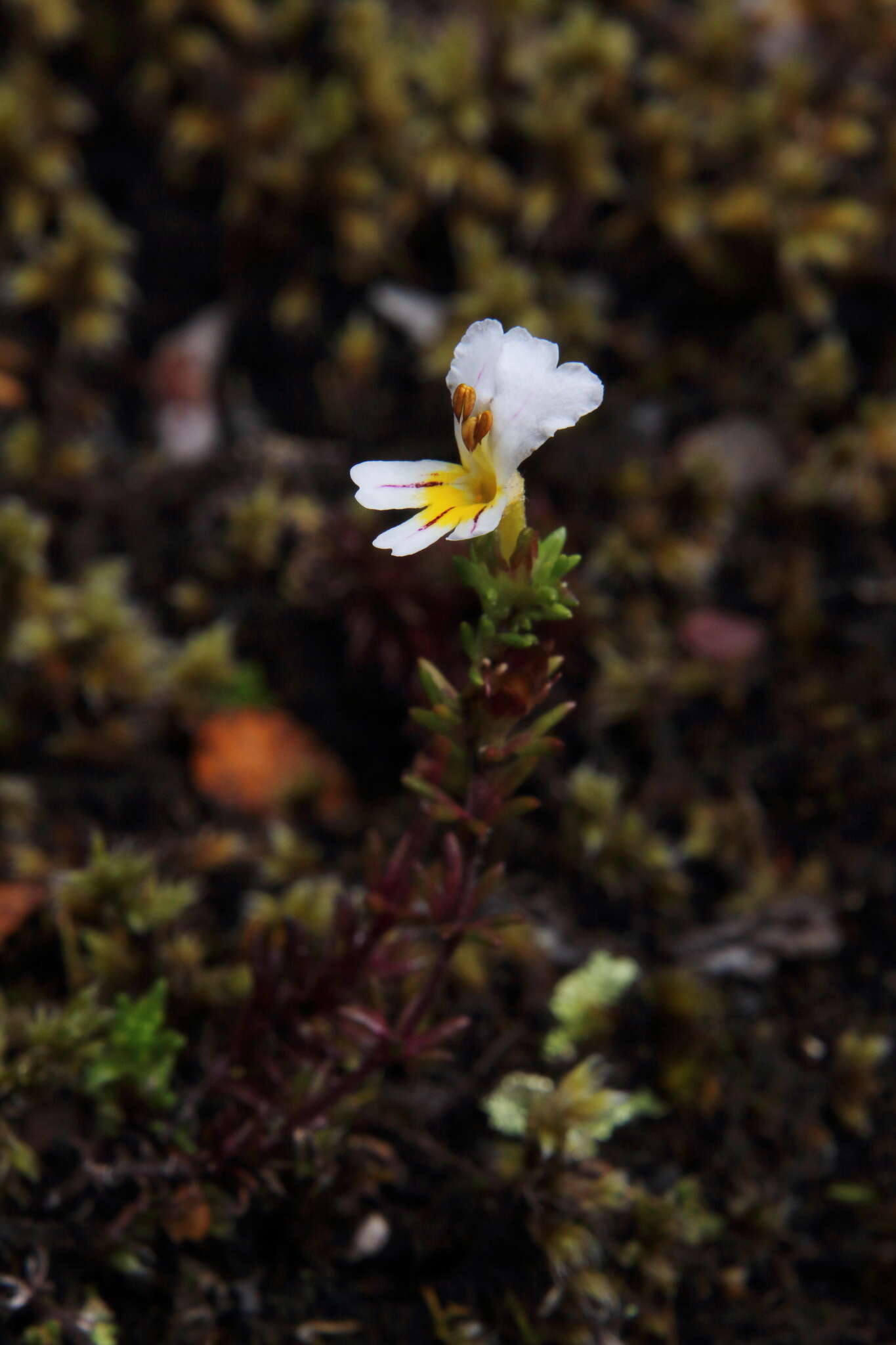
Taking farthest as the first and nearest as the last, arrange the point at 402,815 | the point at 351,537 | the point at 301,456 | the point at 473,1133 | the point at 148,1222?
the point at 301,456 → the point at 351,537 → the point at 402,815 → the point at 473,1133 → the point at 148,1222

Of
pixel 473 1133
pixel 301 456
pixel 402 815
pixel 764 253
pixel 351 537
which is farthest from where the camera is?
pixel 764 253

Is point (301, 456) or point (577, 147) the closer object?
point (301, 456)

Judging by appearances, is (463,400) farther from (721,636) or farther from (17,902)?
(721,636)

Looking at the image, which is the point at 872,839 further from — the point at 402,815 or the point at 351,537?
the point at 351,537

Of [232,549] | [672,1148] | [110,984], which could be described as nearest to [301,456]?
[232,549]

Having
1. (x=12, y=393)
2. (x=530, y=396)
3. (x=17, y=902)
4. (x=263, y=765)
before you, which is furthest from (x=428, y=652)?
(x=12, y=393)

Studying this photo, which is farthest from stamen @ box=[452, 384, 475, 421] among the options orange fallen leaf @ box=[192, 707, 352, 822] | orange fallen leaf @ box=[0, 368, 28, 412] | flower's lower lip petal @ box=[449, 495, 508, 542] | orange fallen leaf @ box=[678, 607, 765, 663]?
orange fallen leaf @ box=[0, 368, 28, 412]

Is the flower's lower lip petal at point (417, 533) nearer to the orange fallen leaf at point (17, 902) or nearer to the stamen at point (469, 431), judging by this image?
the stamen at point (469, 431)

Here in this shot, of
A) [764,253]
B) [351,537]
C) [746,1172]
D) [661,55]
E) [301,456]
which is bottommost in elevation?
[746,1172]
